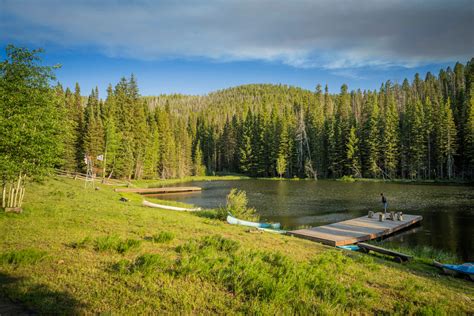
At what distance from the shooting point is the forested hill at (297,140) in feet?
178

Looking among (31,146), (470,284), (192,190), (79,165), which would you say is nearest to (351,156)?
(192,190)

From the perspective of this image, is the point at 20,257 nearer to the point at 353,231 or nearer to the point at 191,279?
the point at 191,279

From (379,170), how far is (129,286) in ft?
231

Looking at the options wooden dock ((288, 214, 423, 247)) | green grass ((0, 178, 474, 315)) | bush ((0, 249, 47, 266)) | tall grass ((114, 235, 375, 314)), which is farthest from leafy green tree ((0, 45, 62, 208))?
wooden dock ((288, 214, 423, 247))

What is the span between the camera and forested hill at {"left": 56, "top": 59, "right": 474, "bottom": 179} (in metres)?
54.1

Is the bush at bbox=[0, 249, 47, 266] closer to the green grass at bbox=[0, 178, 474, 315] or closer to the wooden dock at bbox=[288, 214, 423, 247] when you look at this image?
the green grass at bbox=[0, 178, 474, 315]

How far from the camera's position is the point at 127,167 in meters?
55.1

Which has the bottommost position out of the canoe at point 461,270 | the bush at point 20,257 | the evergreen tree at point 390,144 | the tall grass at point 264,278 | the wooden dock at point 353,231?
the wooden dock at point 353,231

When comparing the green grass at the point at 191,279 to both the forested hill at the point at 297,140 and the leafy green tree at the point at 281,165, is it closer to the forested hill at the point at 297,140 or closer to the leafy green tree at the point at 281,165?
the forested hill at the point at 297,140

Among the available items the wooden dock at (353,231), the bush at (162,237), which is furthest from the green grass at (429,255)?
the bush at (162,237)

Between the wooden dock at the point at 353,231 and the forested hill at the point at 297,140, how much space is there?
121ft

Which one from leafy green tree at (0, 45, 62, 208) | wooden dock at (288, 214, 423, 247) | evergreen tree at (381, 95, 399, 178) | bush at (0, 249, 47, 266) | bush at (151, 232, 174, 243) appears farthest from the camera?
evergreen tree at (381, 95, 399, 178)

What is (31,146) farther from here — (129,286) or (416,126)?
(416,126)

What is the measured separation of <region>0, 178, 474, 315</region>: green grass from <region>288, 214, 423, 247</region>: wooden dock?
220 inches
